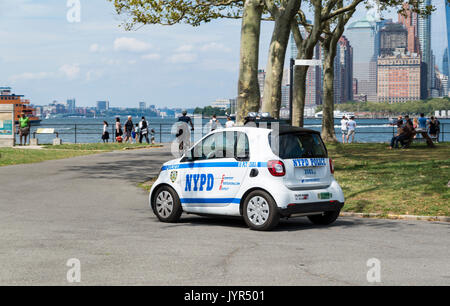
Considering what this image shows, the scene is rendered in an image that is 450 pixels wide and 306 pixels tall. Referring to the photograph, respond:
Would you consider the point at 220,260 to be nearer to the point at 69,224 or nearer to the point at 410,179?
the point at 69,224

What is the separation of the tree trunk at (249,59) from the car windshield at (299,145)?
28.0 feet

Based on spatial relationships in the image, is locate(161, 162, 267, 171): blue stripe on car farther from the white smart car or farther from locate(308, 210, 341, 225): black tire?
locate(308, 210, 341, 225): black tire

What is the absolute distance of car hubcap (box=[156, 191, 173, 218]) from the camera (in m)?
11.8

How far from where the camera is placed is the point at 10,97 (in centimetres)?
15362

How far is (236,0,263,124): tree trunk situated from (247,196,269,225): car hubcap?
9.10 meters

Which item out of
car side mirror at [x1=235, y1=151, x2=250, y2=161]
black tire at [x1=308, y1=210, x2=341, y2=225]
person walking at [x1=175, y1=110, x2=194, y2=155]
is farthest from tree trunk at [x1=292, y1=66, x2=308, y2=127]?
car side mirror at [x1=235, y1=151, x2=250, y2=161]

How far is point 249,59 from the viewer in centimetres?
1988

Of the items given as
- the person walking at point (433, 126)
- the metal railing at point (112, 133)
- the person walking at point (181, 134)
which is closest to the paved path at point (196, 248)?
the person walking at point (181, 134)

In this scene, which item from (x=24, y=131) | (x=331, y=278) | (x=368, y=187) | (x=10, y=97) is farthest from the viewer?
(x=10, y=97)

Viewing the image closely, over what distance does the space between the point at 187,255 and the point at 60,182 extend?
11.6 metres

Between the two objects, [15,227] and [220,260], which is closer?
[220,260]

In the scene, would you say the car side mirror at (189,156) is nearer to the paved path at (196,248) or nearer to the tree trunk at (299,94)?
the paved path at (196,248)

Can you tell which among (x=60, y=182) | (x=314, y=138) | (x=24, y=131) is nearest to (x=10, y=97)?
(x=24, y=131)
